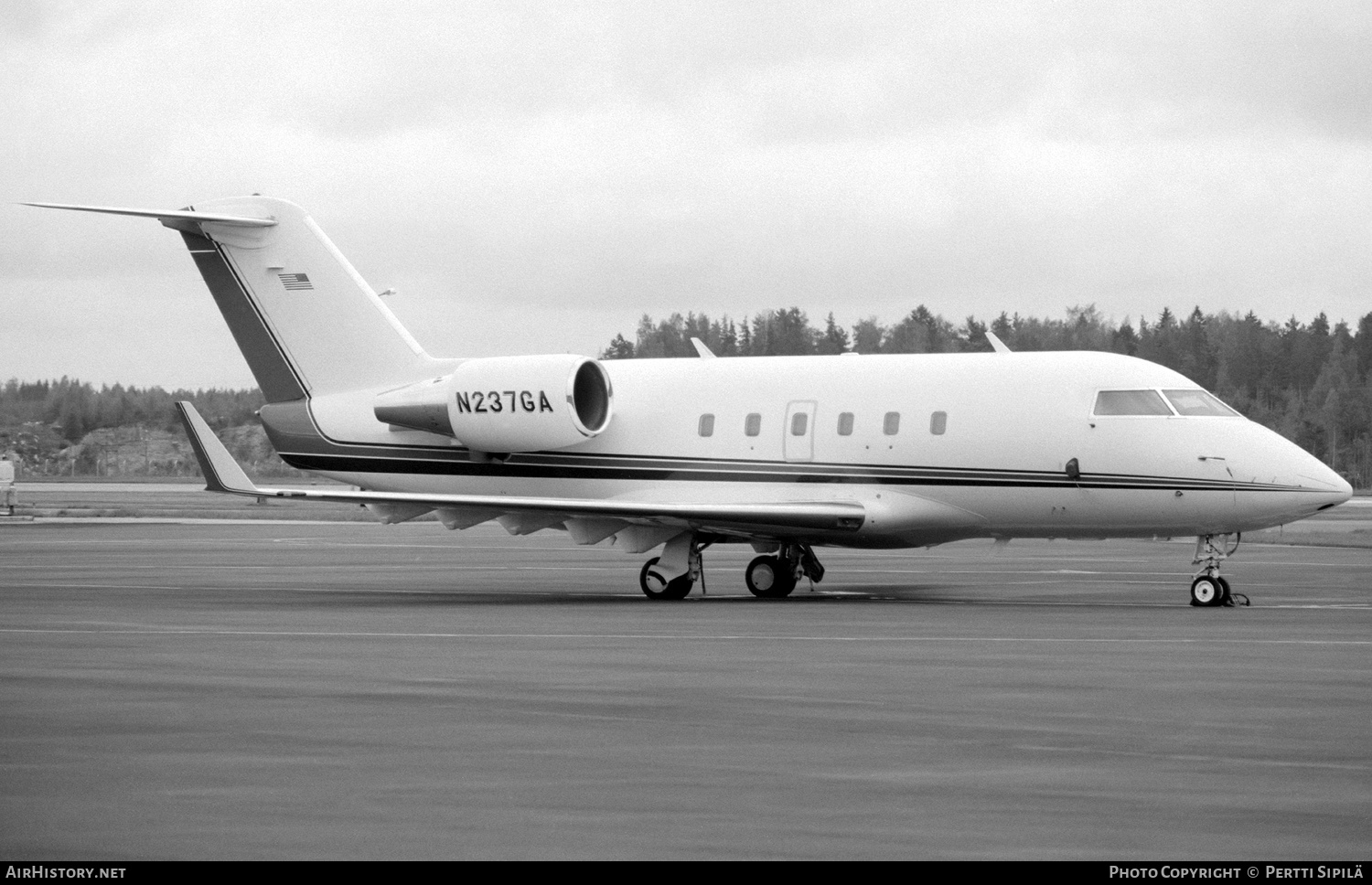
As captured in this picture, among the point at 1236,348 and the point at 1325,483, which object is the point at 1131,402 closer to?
the point at 1325,483

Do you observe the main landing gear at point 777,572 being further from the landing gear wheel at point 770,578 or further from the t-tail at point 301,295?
the t-tail at point 301,295

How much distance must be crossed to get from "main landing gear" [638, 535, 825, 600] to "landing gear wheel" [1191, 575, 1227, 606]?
5.69 meters

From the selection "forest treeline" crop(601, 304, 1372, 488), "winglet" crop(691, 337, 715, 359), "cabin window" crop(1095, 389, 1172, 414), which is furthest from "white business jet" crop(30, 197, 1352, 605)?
"forest treeline" crop(601, 304, 1372, 488)

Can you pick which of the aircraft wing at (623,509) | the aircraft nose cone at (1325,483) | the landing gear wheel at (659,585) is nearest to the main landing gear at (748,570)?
the landing gear wheel at (659,585)

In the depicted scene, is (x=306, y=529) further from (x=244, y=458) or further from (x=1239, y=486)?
(x=244, y=458)

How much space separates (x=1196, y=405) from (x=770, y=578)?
6353 mm

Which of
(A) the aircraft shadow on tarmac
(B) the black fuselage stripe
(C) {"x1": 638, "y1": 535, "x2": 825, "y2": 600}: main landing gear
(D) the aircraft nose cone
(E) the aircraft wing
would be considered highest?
(D) the aircraft nose cone

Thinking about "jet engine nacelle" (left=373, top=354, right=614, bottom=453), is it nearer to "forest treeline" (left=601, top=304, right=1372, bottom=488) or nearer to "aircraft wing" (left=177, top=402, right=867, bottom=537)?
"aircraft wing" (left=177, top=402, right=867, bottom=537)

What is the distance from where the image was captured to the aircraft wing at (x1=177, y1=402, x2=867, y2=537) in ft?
78.5

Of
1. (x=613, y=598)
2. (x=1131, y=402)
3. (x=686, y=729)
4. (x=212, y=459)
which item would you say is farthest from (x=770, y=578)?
(x=686, y=729)

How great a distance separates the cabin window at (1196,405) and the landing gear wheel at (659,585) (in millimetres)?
6958

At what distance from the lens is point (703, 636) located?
60.4 feet

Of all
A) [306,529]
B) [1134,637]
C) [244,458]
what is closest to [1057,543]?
[306,529]

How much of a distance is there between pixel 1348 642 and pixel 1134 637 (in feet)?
6.34
